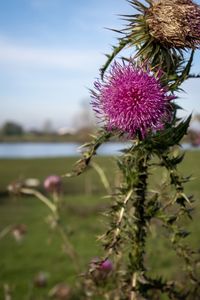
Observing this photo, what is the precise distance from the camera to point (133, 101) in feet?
9.59

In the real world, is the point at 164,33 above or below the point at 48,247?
above

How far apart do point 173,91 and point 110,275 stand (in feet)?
5.52

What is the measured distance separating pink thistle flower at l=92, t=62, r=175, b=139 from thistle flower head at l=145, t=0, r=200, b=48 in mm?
214

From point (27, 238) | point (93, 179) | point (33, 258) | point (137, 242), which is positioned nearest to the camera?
point (137, 242)

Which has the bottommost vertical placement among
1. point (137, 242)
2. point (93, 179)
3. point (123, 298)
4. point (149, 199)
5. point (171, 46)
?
point (93, 179)

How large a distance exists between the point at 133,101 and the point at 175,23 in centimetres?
50

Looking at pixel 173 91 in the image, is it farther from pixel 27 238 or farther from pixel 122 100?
pixel 27 238

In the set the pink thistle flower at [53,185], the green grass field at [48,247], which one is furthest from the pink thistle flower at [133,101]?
the green grass field at [48,247]

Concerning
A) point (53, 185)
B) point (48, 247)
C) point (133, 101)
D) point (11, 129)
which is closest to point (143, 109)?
point (133, 101)

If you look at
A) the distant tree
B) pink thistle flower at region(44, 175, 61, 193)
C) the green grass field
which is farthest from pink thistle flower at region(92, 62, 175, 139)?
the distant tree

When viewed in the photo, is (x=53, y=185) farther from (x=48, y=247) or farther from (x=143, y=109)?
(x=48, y=247)

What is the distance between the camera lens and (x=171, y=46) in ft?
9.67

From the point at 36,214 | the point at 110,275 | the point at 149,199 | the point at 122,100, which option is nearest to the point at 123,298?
the point at 110,275

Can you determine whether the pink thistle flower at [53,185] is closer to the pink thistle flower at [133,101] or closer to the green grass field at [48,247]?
the green grass field at [48,247]
